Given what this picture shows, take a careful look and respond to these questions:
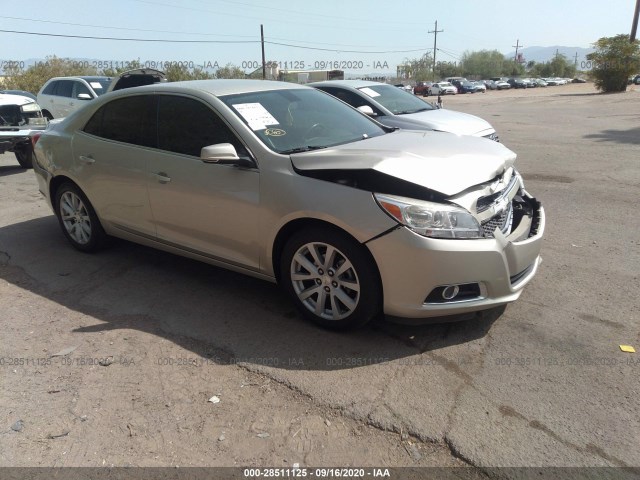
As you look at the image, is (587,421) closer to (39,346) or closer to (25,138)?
(39,346)

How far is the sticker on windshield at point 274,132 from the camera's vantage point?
373 cm

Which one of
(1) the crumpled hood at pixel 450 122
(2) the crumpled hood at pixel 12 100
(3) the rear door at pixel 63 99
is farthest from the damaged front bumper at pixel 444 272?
(3) the rear door at pixel 63 99

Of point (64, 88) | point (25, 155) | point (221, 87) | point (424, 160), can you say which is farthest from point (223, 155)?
point (64, 88)

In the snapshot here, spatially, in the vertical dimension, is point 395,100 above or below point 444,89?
below

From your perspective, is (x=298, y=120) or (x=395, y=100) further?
(x=395, y=100)

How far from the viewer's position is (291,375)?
304 cm

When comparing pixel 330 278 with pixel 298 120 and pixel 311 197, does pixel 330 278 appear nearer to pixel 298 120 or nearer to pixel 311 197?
pixel 311 197

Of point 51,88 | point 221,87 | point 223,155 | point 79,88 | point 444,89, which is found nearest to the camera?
point 223,155

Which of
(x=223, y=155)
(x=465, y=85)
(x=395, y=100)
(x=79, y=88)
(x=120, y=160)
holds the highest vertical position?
(x=465, y=85)

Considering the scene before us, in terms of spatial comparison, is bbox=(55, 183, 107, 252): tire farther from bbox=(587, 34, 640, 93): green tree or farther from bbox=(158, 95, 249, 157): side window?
bbox=(587, 34, 640, 93): green tree

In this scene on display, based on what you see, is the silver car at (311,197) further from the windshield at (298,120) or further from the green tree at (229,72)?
the green tree at (229,72)

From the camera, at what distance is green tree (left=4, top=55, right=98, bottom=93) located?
33031 millimetres

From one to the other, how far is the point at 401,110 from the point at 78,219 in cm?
575

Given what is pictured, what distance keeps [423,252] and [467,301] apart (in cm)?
48
